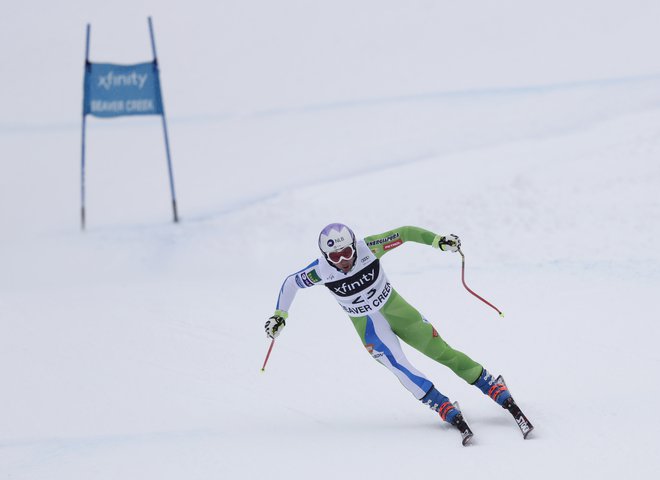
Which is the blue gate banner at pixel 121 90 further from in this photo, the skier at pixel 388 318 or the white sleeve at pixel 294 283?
the skier at pixel 388 318

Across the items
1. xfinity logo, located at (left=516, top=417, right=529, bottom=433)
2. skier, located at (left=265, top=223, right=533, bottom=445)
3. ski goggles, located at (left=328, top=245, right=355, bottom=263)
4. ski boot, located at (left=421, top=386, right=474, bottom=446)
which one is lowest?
xfinity logo, located at (left=516, top=417, right=529, bottom=433)

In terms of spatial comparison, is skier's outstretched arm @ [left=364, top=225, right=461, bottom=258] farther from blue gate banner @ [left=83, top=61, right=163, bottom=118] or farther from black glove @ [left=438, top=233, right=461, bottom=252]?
blue gate banner @ [left=83, top=61, right=163, bottom=118]

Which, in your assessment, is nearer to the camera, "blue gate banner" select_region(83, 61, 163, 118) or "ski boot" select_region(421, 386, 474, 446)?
"ski boot" select_region(421, 386, 474, 446)

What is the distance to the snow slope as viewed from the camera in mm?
4672

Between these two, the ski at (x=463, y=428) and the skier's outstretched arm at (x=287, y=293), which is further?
the skier's outstretched arm at (x=287, y=293)

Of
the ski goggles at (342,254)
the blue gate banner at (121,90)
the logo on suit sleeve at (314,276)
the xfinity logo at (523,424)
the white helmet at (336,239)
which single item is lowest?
the xfinity logo at (523,424)

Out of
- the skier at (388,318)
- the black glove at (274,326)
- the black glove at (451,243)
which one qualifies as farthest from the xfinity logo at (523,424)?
the black glove at (274,326)

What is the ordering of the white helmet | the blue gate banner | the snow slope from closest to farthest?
the white helmet
the snow slope
the blue gate banner

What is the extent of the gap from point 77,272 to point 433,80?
8746 mm

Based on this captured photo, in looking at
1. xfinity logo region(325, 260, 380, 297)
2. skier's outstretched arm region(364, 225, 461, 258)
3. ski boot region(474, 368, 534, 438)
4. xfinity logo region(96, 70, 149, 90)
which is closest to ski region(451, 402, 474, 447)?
ski boot region(474, 368, 534, 438)

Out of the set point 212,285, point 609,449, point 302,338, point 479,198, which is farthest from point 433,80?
point 609,449

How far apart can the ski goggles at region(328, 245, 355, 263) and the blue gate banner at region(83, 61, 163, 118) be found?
20.8 feet

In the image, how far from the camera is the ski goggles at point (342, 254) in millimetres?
4441

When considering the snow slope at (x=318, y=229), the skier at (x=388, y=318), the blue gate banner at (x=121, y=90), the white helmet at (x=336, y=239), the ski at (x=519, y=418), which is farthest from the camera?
the blue gate banner at (x=121, y=90)
